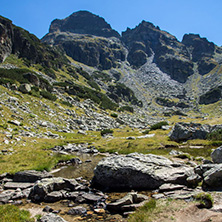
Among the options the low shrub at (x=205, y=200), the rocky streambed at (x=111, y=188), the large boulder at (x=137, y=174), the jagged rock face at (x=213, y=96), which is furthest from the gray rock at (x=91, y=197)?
the jagged rock face at (x=213, y=96)

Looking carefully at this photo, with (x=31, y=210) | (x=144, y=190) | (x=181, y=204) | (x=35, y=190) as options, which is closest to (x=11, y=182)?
(x=35, y=190)

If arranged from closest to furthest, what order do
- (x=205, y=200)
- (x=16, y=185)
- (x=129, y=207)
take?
(x=205, y=200), (x=129, y=207), (x=16, y=185)

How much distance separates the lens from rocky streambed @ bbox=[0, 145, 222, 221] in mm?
10648

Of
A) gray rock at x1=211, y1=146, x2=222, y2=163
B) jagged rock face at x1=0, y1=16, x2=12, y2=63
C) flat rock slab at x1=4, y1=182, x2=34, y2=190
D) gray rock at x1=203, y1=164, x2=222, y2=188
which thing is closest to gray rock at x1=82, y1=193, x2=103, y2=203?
flat rock slab at x1=4, y1=182, x2=34, y2=190

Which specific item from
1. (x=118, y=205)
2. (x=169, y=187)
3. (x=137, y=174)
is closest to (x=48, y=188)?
(x=118, y=205)

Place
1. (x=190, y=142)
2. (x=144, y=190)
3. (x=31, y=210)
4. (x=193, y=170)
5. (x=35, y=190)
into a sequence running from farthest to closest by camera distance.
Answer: (x=190, y=142)
(x=193, y=170)
(x=144, y=190)
(x=35, y=190)
(x=31, y=210)

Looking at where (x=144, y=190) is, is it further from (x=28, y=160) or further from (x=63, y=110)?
(x=63, y=110)

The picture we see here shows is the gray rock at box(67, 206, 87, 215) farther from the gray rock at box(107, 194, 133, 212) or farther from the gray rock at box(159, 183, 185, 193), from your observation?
the gray rock at box(159, 183, 185, 193)

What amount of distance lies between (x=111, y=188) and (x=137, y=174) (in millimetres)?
2954

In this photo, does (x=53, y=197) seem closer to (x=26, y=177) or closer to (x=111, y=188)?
(x=111, y=188)

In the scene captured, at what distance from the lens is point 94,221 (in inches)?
377

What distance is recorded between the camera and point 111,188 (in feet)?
49.4

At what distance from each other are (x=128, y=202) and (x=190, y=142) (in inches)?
1295

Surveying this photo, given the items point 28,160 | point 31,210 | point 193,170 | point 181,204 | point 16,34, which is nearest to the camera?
point 181,204
